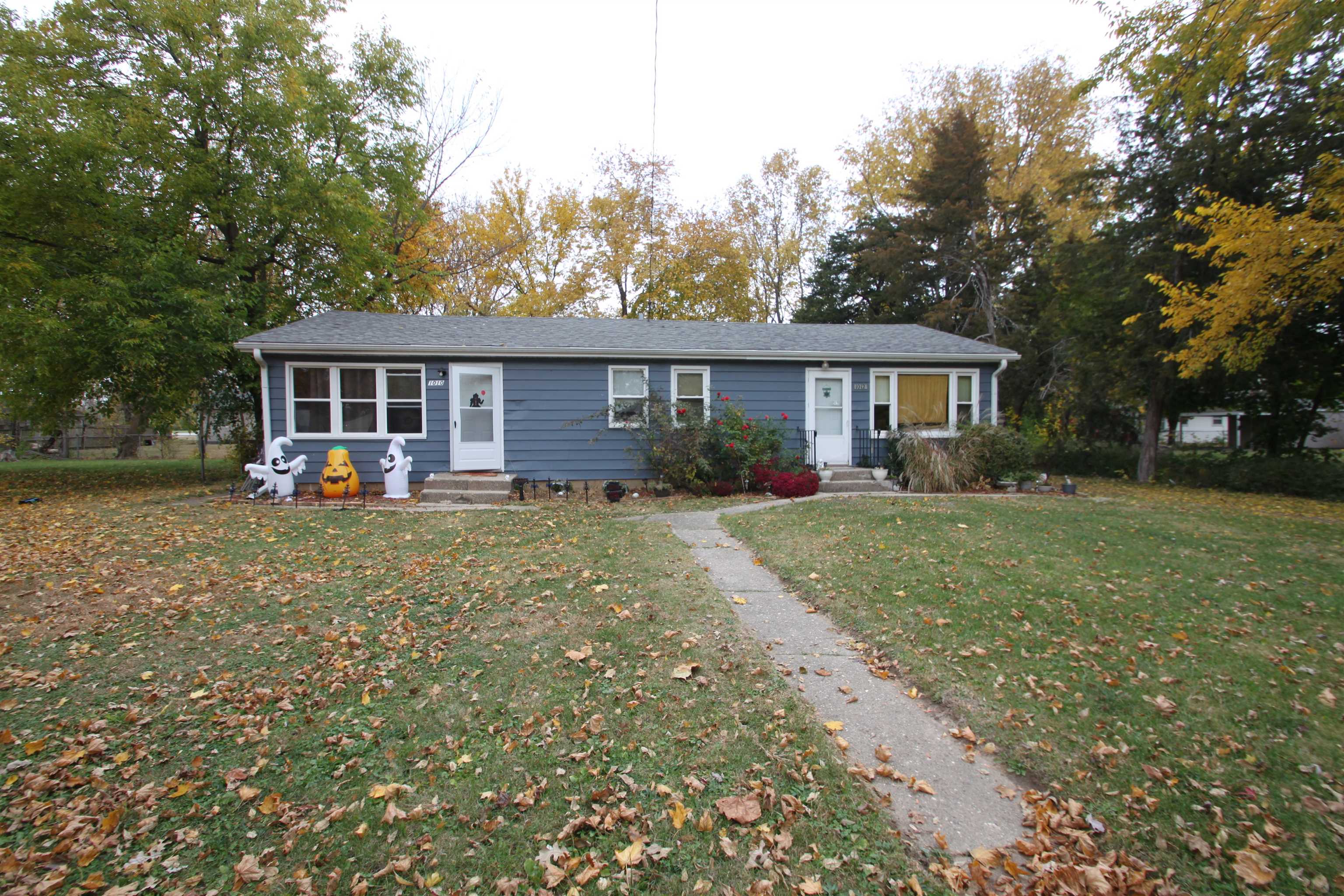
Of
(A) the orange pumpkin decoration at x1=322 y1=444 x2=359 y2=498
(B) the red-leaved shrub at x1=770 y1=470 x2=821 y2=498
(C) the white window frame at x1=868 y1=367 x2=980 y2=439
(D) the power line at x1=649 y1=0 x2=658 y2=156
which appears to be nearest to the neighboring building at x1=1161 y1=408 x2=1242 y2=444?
(C) the white window frame at x1=868 y1=367 x2=980 y2=439

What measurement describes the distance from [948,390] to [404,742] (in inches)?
519

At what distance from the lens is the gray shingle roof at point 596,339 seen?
11.7 metres

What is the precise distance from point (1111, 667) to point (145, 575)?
7.75 m

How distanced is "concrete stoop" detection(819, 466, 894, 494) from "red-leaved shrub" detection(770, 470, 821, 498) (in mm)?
427

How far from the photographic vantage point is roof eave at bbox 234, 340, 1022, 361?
11.3 meters

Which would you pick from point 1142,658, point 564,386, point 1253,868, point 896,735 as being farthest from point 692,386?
point 1253,868

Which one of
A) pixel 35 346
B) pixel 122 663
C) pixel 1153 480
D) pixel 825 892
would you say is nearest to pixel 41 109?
pixel 35 346

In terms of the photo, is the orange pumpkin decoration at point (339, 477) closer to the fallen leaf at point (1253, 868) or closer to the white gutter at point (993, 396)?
the fallen leaf at point (1253, 868)

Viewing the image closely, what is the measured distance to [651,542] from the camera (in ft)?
24.4

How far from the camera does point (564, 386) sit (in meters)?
12.5

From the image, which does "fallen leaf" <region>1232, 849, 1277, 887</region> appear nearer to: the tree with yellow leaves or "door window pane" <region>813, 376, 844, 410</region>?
the tree with yellow leaves

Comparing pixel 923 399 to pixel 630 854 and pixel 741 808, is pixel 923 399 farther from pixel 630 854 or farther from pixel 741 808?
pixel 630 854

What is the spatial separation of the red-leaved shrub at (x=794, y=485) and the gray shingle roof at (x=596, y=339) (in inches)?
106

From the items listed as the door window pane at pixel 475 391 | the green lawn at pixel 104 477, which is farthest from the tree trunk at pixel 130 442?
the door window pane at pixel 475 391
